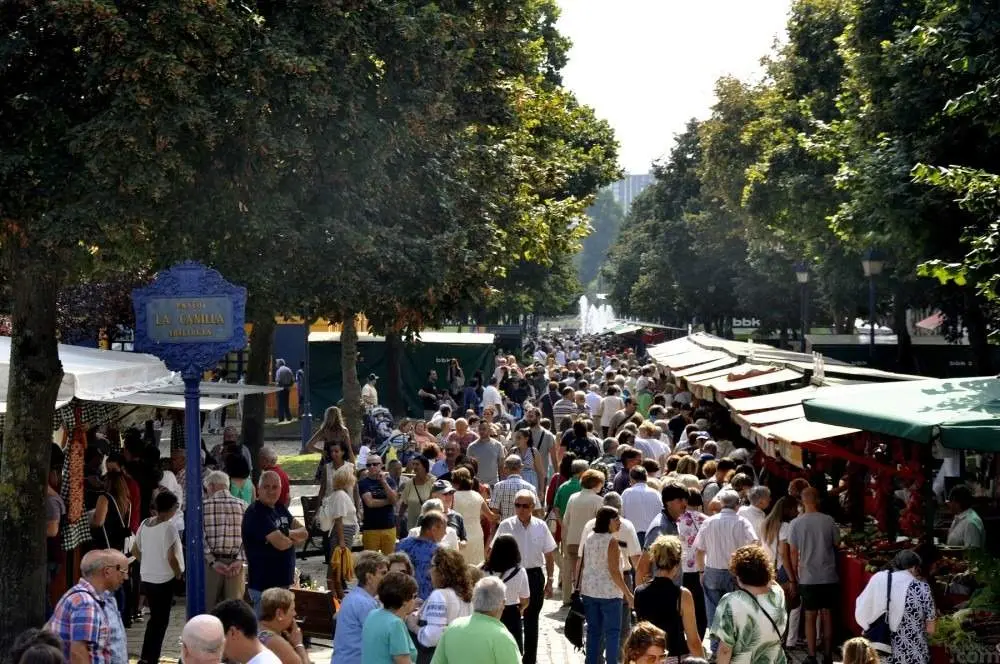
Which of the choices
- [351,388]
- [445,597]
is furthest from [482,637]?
[351,388]

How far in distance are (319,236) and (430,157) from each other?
2784 mm

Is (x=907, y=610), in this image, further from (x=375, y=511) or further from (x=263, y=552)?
(x=375, y=511)

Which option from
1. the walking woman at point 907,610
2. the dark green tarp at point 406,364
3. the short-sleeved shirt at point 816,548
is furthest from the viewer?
the dark green tarp at point 406,364

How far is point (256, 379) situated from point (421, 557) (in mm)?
12045

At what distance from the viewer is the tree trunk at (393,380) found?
1484 inches

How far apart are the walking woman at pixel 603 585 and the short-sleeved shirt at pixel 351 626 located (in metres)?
2.88

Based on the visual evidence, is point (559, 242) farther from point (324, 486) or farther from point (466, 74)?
point (324, 486)

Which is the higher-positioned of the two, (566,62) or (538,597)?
(566,62)

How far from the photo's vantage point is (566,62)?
1871 inches

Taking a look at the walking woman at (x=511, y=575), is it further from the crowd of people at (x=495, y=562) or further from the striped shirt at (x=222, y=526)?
the striped shirt at (x=222, y=526)

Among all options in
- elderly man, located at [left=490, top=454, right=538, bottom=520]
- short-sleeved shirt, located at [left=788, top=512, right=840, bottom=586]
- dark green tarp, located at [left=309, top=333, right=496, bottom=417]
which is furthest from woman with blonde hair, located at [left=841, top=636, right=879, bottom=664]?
dark green tarp, located at [left=309, top=333, right=496, bottom=417]

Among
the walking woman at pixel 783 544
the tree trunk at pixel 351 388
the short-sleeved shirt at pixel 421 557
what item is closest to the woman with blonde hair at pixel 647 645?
the short-sleeved shirt at pixel 421 557

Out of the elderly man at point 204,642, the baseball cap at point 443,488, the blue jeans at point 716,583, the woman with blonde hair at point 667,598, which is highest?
the elderly man at point 204,642

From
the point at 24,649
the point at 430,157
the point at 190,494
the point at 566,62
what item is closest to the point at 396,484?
the point at 430,157
